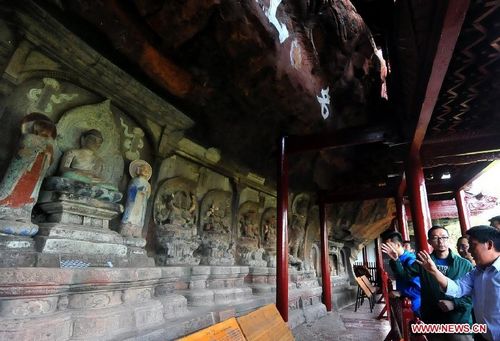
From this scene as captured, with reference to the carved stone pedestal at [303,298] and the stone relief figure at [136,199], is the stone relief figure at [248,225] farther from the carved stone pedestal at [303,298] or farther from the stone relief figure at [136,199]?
the stone relief figure at [136,199]

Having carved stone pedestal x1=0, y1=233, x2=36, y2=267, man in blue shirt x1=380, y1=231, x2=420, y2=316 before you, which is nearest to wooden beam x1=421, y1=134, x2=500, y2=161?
man in blue shirt x1=380, y1=231, x2=420, y2=316

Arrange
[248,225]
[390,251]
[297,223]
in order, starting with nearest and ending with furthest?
[390,251], [248,225], [297,223]

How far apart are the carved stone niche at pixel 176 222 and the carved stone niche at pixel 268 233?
255cm

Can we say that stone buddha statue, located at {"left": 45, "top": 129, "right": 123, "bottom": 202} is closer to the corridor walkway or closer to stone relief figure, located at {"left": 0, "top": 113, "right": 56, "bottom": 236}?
stone relief figure, located at {"left": 0, "top": 113, "right": 56, "bottom": 236}

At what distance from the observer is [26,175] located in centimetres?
300

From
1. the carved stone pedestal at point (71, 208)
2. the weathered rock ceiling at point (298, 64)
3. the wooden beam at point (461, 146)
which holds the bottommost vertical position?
the carved stone pedestal at point (71, 208)

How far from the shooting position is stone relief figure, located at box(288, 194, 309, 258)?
9.20m

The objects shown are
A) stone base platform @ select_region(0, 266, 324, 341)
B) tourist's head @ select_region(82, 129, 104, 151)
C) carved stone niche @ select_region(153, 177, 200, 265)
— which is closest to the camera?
stone base platform @ select_region(0, 266, 324, 341)

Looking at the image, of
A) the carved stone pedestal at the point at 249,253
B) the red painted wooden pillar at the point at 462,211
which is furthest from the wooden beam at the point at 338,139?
the red painted wooden pillar at the point at 462,211

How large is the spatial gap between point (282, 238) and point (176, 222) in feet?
6.17

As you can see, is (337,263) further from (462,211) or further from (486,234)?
(486,234)

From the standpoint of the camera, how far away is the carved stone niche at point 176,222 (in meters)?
4.58

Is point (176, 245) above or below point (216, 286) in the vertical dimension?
above

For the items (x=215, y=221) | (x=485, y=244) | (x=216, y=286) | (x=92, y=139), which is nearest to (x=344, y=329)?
(x=216, y=286)
